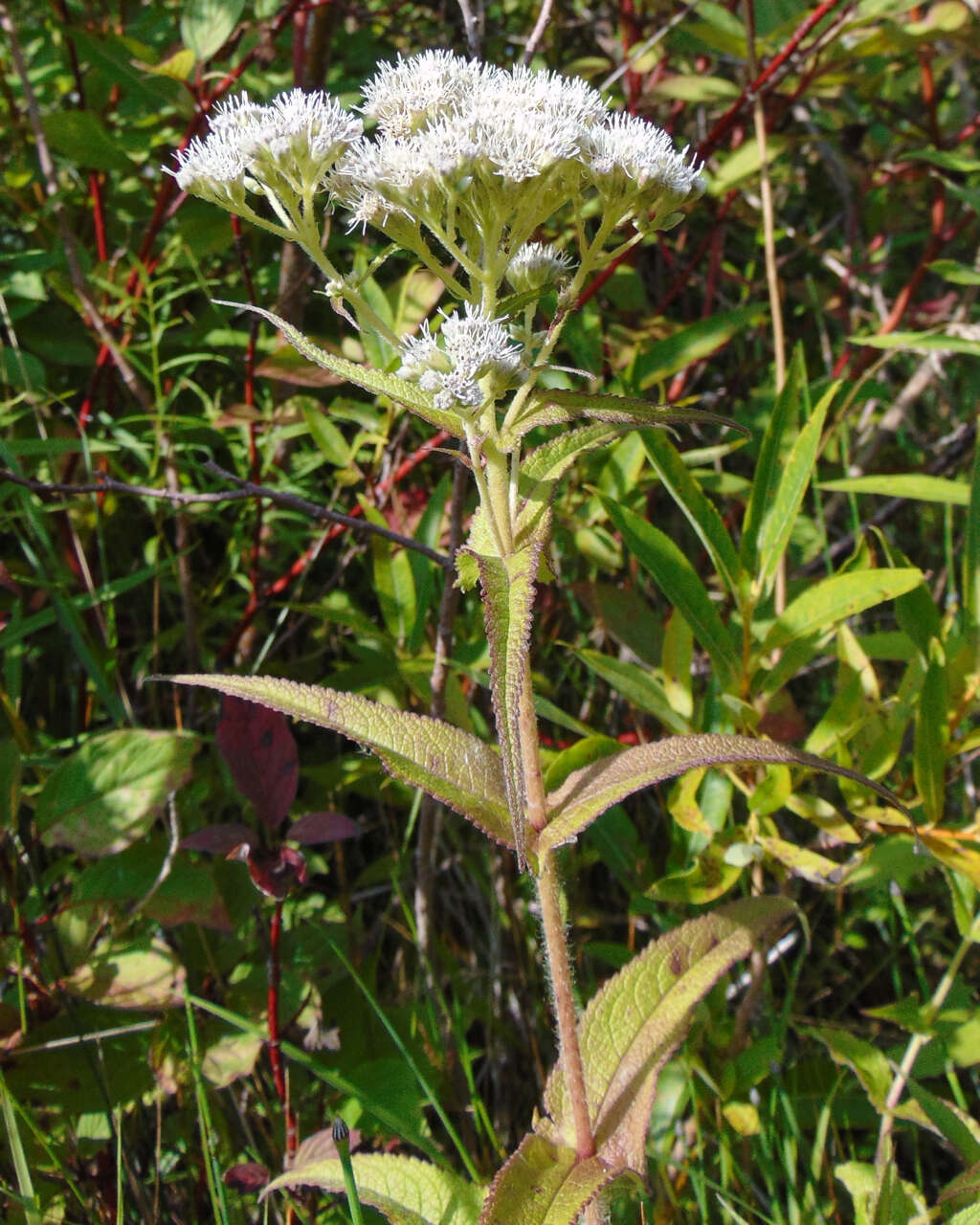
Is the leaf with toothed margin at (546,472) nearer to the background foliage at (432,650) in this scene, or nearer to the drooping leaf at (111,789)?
the background foliage at (432,650)

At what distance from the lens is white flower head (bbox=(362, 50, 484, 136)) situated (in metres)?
1.50

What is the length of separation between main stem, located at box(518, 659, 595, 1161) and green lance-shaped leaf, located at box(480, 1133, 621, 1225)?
0.13ft

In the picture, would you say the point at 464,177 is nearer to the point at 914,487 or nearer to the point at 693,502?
the point at 693,502

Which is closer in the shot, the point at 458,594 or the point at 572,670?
the point at 458,594

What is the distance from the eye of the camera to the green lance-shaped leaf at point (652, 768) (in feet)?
4.28

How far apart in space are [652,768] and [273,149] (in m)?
0.97

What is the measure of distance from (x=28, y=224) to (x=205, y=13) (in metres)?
0.85

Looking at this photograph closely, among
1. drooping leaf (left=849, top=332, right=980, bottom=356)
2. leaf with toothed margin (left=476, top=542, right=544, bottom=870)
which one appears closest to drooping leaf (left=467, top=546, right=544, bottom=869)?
leaf with toothed margin (left=476, top=542, right=544, bottom=870)

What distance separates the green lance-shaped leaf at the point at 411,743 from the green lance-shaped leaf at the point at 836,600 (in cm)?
64

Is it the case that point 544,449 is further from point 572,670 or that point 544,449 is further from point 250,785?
point 572,670

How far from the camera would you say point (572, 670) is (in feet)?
8.72

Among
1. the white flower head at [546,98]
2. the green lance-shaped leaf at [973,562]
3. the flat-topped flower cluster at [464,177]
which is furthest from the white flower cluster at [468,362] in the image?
the green lance-shaped leaf at [973,562]

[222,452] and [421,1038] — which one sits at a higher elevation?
[222,452]

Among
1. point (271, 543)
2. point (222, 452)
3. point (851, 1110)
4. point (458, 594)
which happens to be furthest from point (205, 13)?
point (851, 1110)
